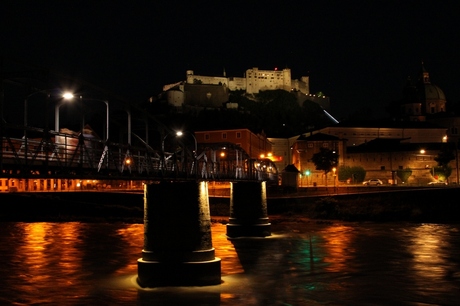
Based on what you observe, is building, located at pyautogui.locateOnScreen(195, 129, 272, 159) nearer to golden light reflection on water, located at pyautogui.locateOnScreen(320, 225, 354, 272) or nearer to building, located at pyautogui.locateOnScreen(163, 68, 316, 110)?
golden light reflection on water, located at pyautogui.locateOnScreen(320, 225, 354, 272)

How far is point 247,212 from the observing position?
42.6 metres

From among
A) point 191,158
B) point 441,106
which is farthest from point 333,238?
point 441,106

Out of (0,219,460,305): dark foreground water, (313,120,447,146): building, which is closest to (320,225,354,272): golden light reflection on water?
(0,219,460,305): dark foreground water

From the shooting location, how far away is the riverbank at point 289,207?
62.3 m

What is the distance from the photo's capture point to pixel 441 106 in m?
162

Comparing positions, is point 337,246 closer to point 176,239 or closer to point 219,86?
point 176,239

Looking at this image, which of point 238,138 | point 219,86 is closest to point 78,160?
point 238,138

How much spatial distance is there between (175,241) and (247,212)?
21175 mm

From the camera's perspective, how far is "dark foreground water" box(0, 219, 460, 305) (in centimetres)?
2192

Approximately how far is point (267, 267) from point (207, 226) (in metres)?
7.65

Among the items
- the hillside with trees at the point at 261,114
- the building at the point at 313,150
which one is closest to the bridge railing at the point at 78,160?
the building at the point at 313,150

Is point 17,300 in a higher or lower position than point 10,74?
lower

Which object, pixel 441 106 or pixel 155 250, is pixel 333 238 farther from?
pixel 441 106

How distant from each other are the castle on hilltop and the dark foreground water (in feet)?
428
